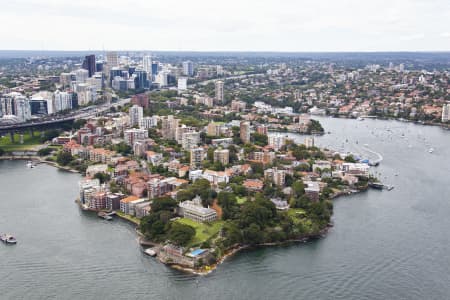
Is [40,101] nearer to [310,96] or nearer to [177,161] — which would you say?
[177,161]

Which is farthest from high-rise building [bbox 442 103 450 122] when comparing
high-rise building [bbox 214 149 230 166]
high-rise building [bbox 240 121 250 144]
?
high-rise building [bbox 214 149 230 166]

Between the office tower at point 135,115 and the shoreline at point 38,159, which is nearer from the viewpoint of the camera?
the shoreline at point 38,159

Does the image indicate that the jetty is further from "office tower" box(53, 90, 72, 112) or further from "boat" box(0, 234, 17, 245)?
"office tower" box(53, 90, 72, 112)

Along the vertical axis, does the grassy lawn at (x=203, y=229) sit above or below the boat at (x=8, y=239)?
above

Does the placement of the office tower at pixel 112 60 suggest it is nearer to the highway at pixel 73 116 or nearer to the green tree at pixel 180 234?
the highway at pixel 73 116

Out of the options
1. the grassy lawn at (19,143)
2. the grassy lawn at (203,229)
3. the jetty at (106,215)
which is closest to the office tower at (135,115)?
the grassy lawn at (19,143)

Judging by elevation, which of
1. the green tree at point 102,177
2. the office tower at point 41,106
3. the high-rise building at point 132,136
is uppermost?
the office tower at point 41,106

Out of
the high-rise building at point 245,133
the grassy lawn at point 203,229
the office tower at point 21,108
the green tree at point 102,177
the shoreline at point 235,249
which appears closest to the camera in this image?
the shoreline at point 235,249
